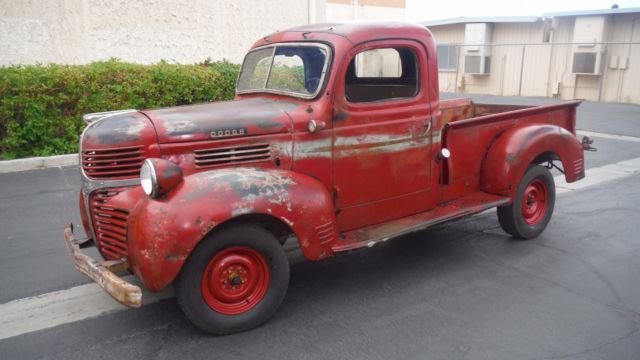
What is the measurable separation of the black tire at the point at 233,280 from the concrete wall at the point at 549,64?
1775cm

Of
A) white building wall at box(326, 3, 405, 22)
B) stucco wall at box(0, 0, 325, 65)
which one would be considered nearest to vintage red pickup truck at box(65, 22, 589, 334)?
stucco wall at box(0, 0, 325, 65)

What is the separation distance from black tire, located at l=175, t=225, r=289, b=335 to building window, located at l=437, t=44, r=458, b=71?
20.0m

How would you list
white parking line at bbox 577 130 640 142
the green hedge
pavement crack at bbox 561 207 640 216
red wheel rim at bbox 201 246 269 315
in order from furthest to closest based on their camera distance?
white parking line at bbox 577 130 640 142
the green hedge
pavement crack at bbox 561 207 640 216
red wheel rim at bbox 201 246 269 315

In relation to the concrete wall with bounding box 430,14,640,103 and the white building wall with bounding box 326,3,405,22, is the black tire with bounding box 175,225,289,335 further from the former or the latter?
the concrete wall with bounding box 430,14,640,103

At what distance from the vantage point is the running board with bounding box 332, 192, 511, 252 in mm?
4000

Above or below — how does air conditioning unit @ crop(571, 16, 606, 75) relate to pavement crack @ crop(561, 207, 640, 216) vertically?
above

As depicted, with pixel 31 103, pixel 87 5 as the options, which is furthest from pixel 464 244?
pixel 87 5

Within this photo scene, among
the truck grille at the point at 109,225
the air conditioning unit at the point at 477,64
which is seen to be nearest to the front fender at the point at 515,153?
the truck grille at the point at 109,225

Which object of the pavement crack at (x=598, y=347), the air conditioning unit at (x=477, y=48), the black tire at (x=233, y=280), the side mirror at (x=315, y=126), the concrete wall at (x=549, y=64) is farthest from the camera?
the air conditioning unit at (x=477, y=48)

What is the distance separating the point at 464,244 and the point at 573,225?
1497mm

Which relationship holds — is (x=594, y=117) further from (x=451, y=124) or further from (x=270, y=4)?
(x=451, y=124)

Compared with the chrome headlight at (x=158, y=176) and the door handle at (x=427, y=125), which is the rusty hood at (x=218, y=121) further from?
the door handle at (x=427, y=125)

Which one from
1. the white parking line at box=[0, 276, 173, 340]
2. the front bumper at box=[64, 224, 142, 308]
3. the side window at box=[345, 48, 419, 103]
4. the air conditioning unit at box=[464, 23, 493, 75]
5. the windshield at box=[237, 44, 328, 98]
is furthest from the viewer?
the air conditioning unit at box=[464, 23, 493, 75]

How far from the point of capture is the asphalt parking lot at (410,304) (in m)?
3.36
